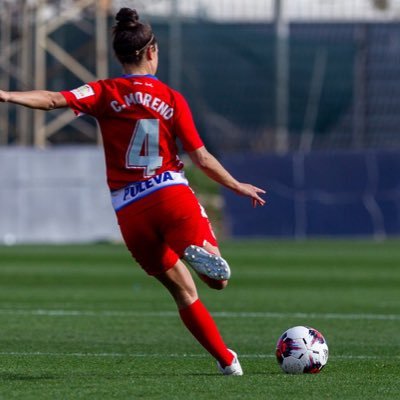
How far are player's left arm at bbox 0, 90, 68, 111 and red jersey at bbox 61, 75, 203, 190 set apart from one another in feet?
0.30

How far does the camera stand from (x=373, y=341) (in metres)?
10.6

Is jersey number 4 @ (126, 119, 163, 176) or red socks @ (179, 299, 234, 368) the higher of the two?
jersey number 4 @ (126, 119, 163, 176)

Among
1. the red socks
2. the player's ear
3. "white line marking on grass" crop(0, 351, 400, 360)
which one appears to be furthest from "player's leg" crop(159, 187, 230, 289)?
"white line marking on grass" crop(0, 351, 400, 360)

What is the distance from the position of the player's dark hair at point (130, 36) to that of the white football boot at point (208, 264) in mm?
1199

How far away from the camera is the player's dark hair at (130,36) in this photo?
766 centimetres

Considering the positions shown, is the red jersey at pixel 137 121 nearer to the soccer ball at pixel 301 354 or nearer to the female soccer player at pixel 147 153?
the female soccer player at pixel 147 153

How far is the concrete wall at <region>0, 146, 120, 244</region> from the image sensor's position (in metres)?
27.4

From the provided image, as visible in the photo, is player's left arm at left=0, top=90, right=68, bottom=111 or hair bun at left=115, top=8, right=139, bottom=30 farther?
hair bun at left=115, top=8, right=139, bottom=30

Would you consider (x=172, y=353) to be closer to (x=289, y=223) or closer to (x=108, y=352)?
(x=108, y=352)

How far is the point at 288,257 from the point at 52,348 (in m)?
13.2

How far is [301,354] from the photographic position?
27.2 feet

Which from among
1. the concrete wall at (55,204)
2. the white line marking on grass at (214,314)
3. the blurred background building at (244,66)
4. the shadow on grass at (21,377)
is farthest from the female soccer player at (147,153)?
the blurred background building at (244,66)

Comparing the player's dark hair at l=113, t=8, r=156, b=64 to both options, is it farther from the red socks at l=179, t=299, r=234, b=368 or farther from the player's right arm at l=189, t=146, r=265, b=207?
the red socks at l=179, t=299, r=234, b=368

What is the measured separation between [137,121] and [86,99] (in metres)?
0.32
